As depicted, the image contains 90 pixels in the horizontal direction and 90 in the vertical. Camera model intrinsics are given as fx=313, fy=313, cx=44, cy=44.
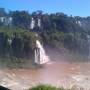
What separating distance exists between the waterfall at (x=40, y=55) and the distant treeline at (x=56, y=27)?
1.95 ft

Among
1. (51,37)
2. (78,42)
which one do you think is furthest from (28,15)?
(78,42)

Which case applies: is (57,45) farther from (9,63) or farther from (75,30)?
(9,63)

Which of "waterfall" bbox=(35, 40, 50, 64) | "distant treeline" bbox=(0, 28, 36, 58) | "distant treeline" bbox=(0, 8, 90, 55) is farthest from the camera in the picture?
"distant treeline" bbox=(0, 8, 90, 55)

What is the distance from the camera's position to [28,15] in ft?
67.7

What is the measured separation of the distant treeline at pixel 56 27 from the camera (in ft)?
63.7

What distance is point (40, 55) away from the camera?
19.2 m

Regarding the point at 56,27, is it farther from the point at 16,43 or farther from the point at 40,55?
the point at 16,43

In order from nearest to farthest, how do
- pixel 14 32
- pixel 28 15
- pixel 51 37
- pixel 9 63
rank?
pixel 9 63 → pixel 14 32 → pixel 51 37 → pixel 28 15

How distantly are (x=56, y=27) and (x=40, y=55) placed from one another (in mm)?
2357

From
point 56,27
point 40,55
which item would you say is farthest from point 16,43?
point 56,27

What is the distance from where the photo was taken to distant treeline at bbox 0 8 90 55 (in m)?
19.4

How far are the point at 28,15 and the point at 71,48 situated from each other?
3.58m

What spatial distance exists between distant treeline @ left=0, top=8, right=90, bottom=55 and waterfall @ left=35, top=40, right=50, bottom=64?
595 millimetres

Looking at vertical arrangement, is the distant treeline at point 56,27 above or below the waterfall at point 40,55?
above
